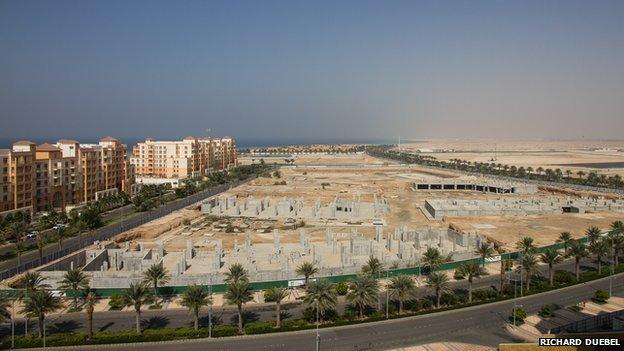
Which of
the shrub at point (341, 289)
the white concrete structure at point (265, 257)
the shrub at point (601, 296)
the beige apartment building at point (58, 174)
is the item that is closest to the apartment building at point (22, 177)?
the beige apartment building at point (58, 174)

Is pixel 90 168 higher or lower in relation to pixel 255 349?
higher

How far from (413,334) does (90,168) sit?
294 feet

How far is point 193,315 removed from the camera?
4206 cm

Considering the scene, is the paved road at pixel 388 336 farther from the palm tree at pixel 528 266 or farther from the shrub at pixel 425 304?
the palm tree at pixel 528 266

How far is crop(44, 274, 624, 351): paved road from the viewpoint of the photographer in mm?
35469

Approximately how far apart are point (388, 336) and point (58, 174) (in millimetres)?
81428

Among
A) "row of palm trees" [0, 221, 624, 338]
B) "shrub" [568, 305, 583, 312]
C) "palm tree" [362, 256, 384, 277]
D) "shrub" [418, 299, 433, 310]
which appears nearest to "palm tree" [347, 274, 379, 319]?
"row of palm trees" [0, 221, 624, 338]

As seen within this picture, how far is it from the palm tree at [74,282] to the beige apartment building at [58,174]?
46715mm

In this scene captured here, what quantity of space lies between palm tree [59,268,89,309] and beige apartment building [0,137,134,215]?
1839 inches

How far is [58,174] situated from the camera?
309 ft

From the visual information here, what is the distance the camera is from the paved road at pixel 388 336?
116 feet

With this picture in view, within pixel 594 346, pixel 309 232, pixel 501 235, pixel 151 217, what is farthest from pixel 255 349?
pixel 151 217

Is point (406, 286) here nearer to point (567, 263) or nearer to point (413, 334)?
point (413, 334)

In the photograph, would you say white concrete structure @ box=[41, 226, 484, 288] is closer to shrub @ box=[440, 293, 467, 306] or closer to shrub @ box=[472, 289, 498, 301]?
shrub @ box=[440, 293, 467, 306]
